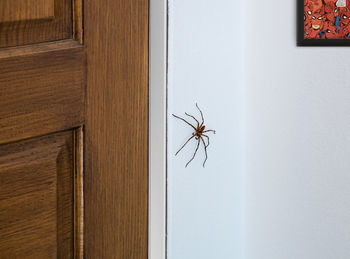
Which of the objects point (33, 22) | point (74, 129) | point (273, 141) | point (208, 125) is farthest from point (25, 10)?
point (273, 141)

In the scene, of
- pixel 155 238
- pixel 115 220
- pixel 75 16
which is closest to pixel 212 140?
pixel 155 238

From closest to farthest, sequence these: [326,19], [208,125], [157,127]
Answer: [157,127] → [208,125] → [326,19]

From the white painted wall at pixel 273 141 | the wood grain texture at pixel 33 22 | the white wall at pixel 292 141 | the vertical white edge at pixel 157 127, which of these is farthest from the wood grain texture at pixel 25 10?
the white wall at pixel 292 141

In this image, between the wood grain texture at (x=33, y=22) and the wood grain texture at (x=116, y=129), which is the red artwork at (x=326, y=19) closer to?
the wood grain texture at (x=116, y=129)

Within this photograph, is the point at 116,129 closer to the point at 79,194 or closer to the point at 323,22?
the point at 79,194

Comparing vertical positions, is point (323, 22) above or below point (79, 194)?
above

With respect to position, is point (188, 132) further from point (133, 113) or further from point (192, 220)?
point (133, 113)
